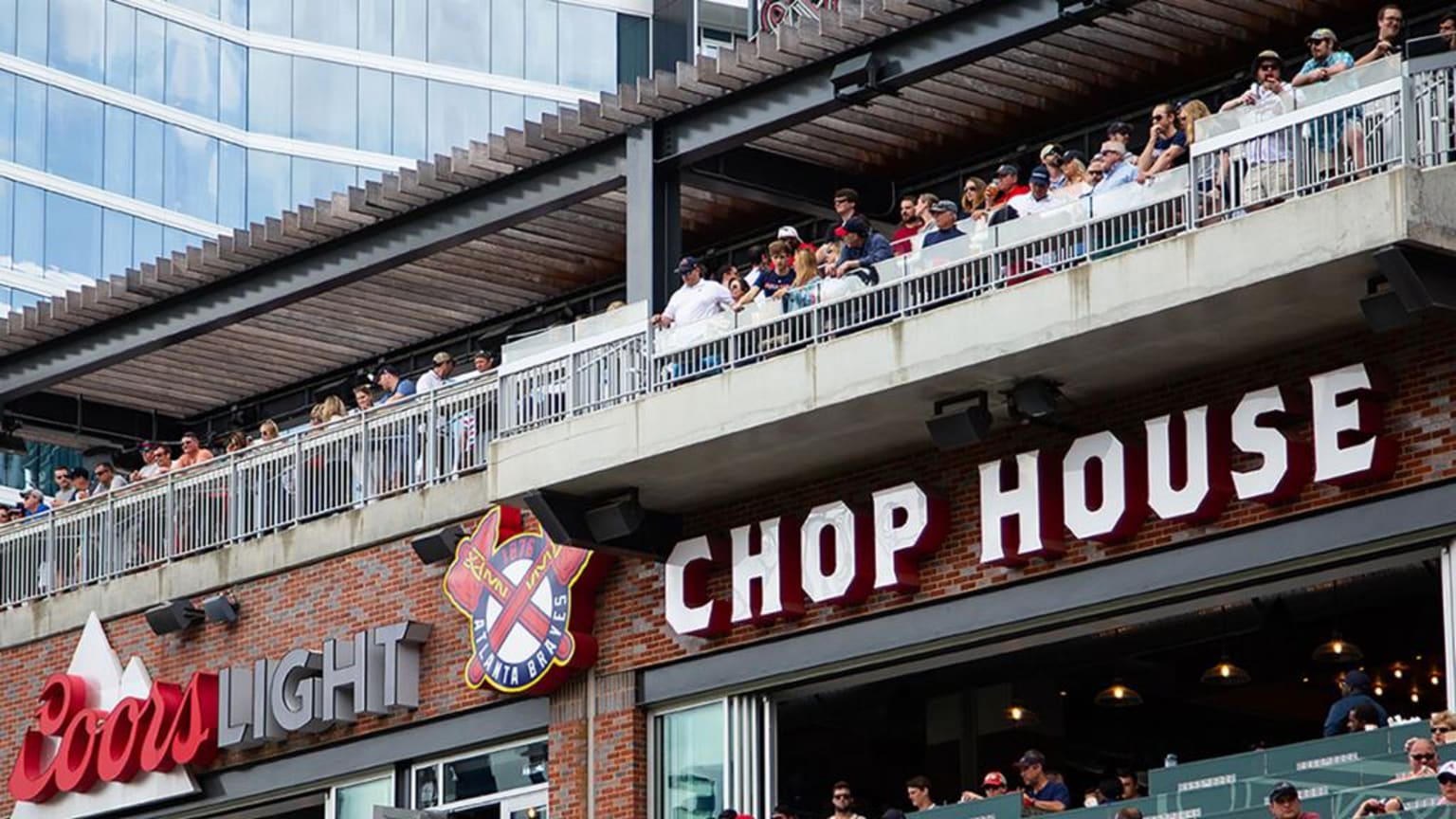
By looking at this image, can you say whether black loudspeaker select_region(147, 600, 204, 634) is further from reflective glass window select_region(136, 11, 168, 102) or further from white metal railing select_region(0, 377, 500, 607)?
reflective glass window select_region(136, 11, 168, 102)

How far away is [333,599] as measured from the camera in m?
32.2

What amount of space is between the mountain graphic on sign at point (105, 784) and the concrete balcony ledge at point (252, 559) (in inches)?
18.0

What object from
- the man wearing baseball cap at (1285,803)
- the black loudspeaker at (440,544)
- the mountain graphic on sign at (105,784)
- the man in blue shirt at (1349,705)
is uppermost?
the black loudspeaker at (440,544)

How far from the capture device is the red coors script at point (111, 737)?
108 ft

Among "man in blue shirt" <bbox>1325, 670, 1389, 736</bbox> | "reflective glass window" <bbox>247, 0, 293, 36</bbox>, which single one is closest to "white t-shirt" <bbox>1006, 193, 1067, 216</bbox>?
"man in blue shirt" <bbox>1325, 670, 1389, 736</bbox>

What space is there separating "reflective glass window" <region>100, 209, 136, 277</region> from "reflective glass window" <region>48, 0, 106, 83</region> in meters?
3.65

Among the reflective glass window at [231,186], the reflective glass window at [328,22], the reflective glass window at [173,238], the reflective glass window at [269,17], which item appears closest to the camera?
the reflective glass window at [173,238]

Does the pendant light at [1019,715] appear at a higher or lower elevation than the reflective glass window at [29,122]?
lower

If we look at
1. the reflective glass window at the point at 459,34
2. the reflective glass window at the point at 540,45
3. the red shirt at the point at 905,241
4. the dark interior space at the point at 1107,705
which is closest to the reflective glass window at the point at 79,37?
the reflective glass window at the point at 459,34

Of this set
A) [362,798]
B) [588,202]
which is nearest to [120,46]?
[588,202]

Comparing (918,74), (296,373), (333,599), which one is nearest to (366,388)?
(333,599)

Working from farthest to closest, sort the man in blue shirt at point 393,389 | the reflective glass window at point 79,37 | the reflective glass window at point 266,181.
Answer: the reflective glass window at point 266,181
the reflective glass window at point 79,37
the man in blue shirt at point 393,389

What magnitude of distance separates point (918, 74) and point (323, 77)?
60.6 meters

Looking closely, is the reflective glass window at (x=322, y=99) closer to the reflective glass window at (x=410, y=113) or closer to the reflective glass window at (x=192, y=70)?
the reflective glass window at (x=410, y=113)
